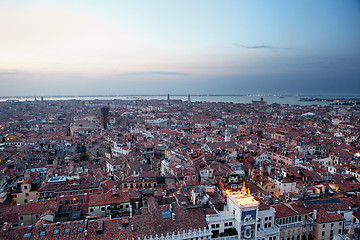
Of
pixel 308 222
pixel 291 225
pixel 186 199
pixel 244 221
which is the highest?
pixel 244 221

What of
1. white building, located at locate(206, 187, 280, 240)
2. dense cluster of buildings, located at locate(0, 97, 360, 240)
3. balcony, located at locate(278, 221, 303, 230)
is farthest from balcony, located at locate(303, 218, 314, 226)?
white building, located at locate(206, 187, 280, 240)

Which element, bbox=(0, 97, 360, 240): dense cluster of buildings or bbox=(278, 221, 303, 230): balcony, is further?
bbox=(278, 221, 303, 230): balcony

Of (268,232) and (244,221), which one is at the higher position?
(244,221)

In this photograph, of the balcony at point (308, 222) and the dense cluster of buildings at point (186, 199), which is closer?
the dense cluster of buildings at point (186, 199)

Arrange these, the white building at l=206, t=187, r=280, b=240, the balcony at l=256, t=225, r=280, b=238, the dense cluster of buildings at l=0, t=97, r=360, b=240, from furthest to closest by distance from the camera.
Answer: the balcony at l=256, t=225, r=280, b=238 < the white building at l=206, t=187, r=280, b=240 < the dense cluster of buildings at l=0, t=97, r=360, b=240

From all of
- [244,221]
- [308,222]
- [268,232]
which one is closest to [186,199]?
[244,221]

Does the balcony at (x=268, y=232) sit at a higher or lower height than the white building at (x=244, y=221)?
lower

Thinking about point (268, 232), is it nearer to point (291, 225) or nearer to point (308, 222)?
point (291, 225)

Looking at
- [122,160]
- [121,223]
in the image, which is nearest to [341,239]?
[121,223]

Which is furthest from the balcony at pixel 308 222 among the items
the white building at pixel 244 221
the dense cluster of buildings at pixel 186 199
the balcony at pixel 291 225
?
the white building at pixel 244 221

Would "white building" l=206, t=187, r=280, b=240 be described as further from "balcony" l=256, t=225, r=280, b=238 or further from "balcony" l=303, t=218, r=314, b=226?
"balcony" l=303, t=218, r=314, b=226

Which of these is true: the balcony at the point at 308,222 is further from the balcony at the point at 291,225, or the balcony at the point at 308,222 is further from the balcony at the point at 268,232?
the balcony at the point at 268,232

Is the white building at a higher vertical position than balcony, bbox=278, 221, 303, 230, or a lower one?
higher
